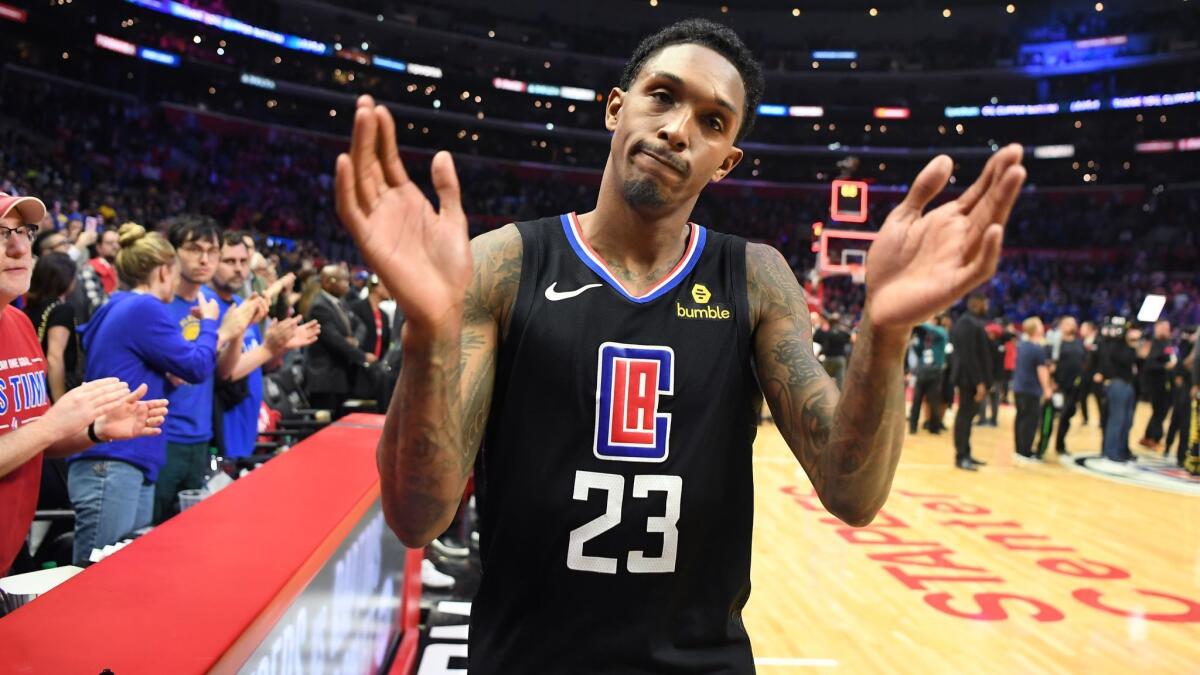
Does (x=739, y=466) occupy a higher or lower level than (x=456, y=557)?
higher

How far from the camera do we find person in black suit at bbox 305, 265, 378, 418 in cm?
621

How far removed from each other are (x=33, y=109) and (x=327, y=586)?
23764 millimetres

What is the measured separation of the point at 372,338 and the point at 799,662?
4.71 metres

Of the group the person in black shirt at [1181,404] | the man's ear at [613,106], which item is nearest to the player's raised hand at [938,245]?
the man's ear at [613,106]

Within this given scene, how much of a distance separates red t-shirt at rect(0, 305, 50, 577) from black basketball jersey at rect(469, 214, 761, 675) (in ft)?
5.30

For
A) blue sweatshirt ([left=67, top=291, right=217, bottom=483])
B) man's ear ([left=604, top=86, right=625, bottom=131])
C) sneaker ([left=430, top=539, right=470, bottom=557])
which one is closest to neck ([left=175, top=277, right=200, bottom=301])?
blue sweatshirt ([left=67, top=291, right=217, bottom=483])

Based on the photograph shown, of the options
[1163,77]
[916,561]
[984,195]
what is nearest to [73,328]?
[984,195]

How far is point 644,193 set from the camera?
155cm

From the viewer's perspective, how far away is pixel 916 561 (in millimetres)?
5617

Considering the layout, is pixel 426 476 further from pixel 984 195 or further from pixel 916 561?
pixel 916 561

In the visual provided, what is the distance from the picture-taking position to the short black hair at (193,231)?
12.2 ft

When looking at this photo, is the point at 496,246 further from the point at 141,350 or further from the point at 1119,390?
the point at 1119,390

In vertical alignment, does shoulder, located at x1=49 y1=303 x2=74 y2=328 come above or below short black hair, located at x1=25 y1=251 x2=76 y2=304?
below

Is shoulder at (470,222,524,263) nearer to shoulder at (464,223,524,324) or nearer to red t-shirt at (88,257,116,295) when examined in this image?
shoulder at (464,223,524,324)
